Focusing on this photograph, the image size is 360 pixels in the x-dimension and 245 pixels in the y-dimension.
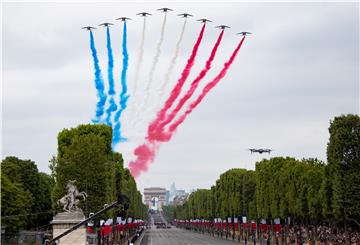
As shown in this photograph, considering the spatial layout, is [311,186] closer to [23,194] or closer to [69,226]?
[69,226]

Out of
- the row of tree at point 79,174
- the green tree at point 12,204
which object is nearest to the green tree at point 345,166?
the row of tree at point 79,174

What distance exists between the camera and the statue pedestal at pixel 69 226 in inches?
2077

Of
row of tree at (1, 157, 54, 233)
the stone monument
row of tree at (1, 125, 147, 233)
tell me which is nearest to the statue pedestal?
the stone monument

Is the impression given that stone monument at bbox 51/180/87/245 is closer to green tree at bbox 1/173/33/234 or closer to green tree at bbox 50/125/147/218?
green tree at bbox 50/125/147/218

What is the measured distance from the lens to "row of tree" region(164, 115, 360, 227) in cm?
7038

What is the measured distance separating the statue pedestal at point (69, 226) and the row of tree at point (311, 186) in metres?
30.7

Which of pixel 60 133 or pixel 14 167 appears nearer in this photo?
pixel 60 133

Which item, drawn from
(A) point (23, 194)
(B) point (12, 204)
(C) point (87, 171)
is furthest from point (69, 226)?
(A) point (23, 194)

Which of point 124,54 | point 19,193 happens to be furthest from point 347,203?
point 19,193

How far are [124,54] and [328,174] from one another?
32.8m

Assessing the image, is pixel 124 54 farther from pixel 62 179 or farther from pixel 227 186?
pixel 227 186

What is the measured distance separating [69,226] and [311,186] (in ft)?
142

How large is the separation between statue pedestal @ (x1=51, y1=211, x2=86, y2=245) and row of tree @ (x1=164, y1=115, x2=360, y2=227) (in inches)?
1210

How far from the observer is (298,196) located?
9269 cm
